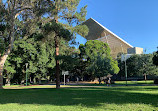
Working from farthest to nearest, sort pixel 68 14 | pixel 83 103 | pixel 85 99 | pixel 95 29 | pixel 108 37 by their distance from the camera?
pixel 95 29, pixel 108 37, pixel 68 14, pixel 85 99, pixel 83 103

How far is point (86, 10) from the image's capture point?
19125 millimetres

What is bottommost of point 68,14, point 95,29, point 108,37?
point 68,14

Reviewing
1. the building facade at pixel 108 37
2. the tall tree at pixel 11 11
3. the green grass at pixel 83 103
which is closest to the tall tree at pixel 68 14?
the tall tree at pixel 11 11

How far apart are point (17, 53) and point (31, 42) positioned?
15.2 feet

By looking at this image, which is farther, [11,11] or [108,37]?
[108,37]

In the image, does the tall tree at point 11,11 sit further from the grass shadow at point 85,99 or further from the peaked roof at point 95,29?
the peaked roof at point 95,29

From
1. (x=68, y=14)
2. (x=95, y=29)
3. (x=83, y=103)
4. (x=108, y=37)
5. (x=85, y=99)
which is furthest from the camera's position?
(x=95, y=29)

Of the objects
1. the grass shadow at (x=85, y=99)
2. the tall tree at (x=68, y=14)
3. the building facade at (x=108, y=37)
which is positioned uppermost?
the building facade at (x=108, y=37)

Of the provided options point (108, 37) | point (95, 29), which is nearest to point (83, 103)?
point (108, 37)

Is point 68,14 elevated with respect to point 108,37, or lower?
lower

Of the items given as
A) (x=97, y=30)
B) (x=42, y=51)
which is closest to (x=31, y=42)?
(x=42, y=51)

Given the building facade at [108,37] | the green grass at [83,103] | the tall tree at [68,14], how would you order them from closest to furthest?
the green grass at [83,103] → the tall tree at [68,14] → the building facade at [108,37]

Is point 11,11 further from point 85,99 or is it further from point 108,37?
point 108,37

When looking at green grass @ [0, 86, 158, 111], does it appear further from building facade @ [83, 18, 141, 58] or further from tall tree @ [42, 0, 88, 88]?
building facade @ [83, 18, 141, 58]
